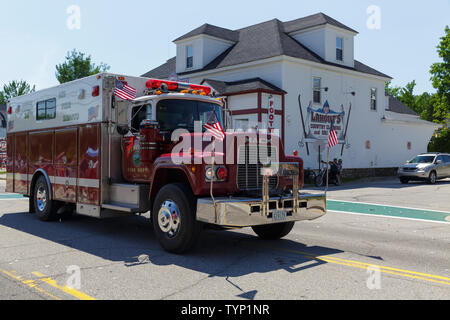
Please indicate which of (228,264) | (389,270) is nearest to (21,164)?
(228,264)

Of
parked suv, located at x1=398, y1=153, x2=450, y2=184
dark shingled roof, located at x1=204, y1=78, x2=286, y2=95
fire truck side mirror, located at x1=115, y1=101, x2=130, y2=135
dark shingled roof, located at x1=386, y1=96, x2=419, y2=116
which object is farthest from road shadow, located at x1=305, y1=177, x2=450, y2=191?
dark shingled roof, located at x1=386, y1=96, x2=419, y2=116

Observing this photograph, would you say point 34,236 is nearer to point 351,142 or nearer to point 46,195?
point 46,195

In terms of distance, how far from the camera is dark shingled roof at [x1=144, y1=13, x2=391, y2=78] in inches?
1044

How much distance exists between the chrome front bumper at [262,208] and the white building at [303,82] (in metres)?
→ 16.8

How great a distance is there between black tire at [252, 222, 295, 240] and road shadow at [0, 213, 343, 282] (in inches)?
6.0

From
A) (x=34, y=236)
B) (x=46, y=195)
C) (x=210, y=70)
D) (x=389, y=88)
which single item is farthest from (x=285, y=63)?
(x=389, y=88)

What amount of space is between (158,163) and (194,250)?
1.52 m

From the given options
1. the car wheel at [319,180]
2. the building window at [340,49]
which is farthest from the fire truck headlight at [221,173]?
the building window at [340,49]

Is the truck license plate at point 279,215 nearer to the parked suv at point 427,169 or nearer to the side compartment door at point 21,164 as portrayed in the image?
the side compartment door at point 21,164

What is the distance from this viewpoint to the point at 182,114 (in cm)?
797

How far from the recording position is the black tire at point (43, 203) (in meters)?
10.2

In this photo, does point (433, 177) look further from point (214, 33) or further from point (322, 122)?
point (214, 33)

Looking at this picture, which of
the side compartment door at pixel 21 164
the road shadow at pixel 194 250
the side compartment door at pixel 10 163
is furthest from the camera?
the side compartment door at pixel 10 163
